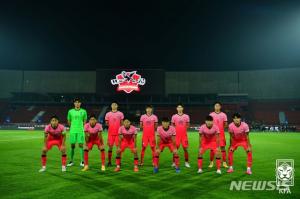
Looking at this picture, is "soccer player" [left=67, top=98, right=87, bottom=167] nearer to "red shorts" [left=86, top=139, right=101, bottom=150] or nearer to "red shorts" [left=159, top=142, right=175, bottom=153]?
"red shorts" [left=86, top=139, right=101, bottom=150]

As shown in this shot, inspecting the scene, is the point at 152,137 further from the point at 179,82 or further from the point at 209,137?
the point at 179,82

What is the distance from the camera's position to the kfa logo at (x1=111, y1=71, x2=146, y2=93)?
171 feet

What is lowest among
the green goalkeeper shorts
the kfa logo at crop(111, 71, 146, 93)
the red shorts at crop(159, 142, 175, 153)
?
the red shorts at crop(159, 142, 175, 153)

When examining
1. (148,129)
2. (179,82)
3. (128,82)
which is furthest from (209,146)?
(179,82)

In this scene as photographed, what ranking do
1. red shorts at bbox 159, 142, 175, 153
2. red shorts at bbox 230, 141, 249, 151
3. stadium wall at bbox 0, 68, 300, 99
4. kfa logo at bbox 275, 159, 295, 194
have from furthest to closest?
stadium wall at bbox 0, 68, 300, 99 < red shorts at bbox 159, 142, 175, 153 < red shorts at bbox 230, 141, 249, 151 < kfa logo at bbox 275, 159, 295, 194

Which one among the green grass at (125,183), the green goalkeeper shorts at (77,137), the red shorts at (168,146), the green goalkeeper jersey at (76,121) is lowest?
the green grass at (125,183)

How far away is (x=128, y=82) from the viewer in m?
52.4

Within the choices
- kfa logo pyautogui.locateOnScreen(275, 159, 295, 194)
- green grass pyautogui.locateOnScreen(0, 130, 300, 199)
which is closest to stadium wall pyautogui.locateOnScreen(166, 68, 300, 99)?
green grass pyautogui.locateOnScreen(0, 130, 300, 199)

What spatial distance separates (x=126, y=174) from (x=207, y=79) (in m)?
50.2

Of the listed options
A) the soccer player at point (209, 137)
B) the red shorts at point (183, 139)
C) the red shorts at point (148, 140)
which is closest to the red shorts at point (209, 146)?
the soccer player at point (209, 137)

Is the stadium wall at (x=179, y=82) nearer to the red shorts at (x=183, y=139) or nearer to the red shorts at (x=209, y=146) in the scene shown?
the red shorts at (x=183, y=139)

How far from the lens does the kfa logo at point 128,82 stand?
52.2 meters

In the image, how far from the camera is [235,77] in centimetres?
5694

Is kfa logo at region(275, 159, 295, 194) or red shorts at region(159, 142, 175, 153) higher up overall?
red shorts at region(159, 142, 175, 153)
